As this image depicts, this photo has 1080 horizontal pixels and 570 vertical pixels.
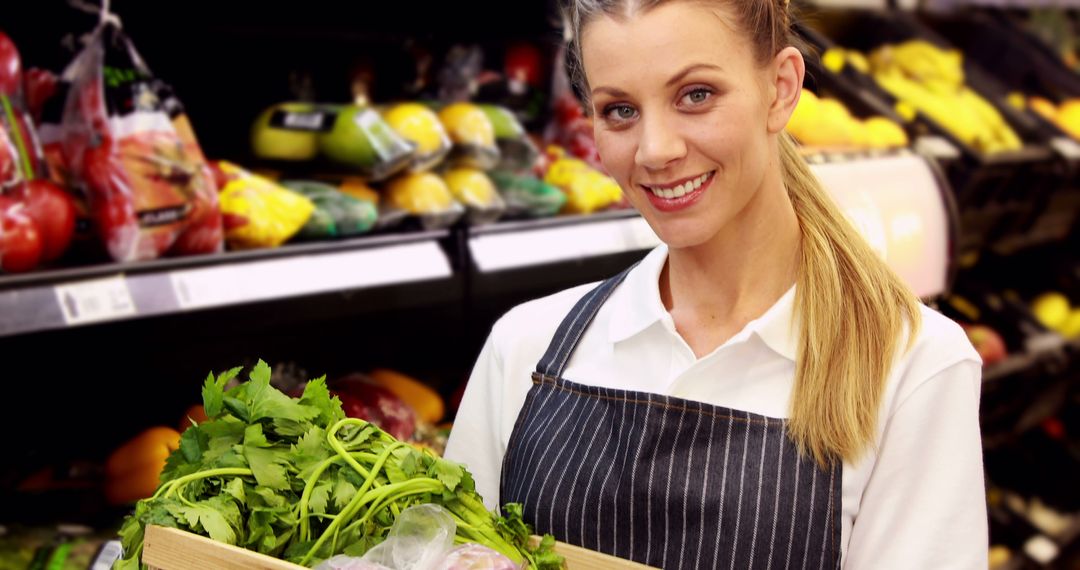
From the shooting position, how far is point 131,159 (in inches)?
63.7

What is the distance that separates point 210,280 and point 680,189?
740 millimetres

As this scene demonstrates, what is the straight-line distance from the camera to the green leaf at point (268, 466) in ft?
3.39

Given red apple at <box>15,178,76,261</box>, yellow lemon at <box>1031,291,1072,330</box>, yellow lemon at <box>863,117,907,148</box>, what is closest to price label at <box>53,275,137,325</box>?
red apple at <box>15,178,76,261</box>

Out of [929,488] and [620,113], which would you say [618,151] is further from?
[929,488]

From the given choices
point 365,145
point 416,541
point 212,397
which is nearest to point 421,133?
point 365,145

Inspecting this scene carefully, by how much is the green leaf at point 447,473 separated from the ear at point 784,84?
56cm

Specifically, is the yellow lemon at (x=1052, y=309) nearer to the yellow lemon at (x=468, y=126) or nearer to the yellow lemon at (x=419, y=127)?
the yellow lemon at (x=468, y=126)

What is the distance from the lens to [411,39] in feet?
8.13

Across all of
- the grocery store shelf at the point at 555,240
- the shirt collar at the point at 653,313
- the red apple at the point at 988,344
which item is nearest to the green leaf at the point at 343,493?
the shirt collar at the point at 653,313

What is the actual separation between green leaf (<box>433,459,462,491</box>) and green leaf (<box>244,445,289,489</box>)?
0.15 metres

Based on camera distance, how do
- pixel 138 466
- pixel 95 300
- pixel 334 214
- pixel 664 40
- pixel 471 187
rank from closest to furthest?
pixel 664 40
pixel 95 300
pixel 138 466
pixel 334 214
pixel 471 187

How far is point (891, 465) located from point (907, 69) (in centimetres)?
282

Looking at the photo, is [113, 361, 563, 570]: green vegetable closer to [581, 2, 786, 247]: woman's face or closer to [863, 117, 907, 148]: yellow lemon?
[581, 2, 786, 247]: woman's face

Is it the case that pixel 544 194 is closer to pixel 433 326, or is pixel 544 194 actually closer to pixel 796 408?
pixel 433 326
